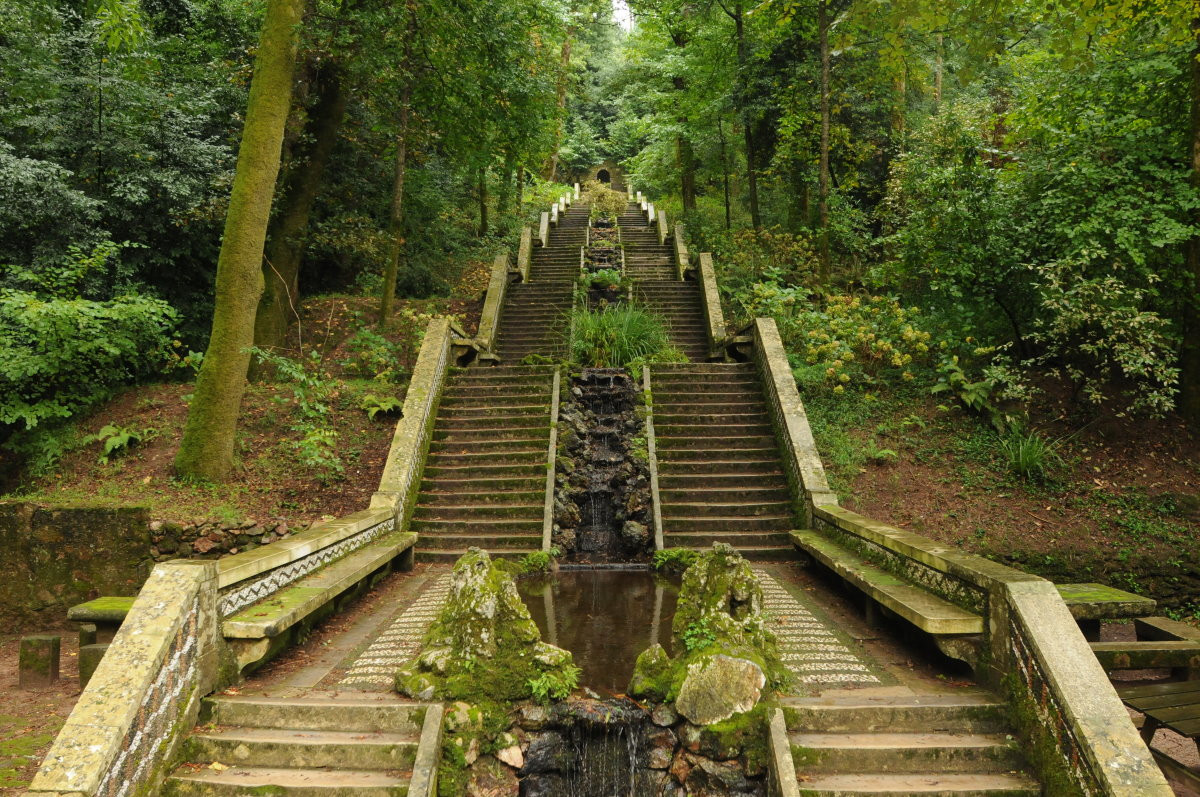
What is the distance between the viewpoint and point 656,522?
29.3ft

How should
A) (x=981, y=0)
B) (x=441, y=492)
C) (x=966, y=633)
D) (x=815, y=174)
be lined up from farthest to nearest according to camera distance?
(x=815, y=174) < (x=441, y=492) < (x=981, y=0) < (x=966, y=633)

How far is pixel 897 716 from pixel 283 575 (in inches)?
195

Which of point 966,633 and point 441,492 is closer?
point 966,633

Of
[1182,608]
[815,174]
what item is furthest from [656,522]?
[815,174]

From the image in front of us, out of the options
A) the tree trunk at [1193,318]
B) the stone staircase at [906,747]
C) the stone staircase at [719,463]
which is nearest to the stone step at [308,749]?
the stone staircase at [906,747]

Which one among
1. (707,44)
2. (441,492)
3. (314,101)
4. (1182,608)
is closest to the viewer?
(1182,608)

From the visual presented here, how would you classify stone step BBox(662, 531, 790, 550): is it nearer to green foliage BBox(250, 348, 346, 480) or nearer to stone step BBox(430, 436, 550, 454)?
stone step BBox(430, 436, 550, 454)

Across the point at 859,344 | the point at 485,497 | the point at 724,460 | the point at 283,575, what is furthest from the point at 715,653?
the point at 859,344

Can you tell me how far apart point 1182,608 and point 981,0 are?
7172mm

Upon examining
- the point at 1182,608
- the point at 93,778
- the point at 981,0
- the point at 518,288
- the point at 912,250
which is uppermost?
the point at 981,0

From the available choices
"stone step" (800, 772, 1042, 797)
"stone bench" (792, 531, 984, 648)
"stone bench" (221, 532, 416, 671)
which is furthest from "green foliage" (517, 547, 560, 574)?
"stone step" (800, 772, 1042, 797)

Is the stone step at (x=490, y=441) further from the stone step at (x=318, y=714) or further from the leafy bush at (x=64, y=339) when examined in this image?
the stone step at (x=318, y=714)

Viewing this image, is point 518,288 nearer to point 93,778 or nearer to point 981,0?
point 981,0

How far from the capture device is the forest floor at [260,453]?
818cm
